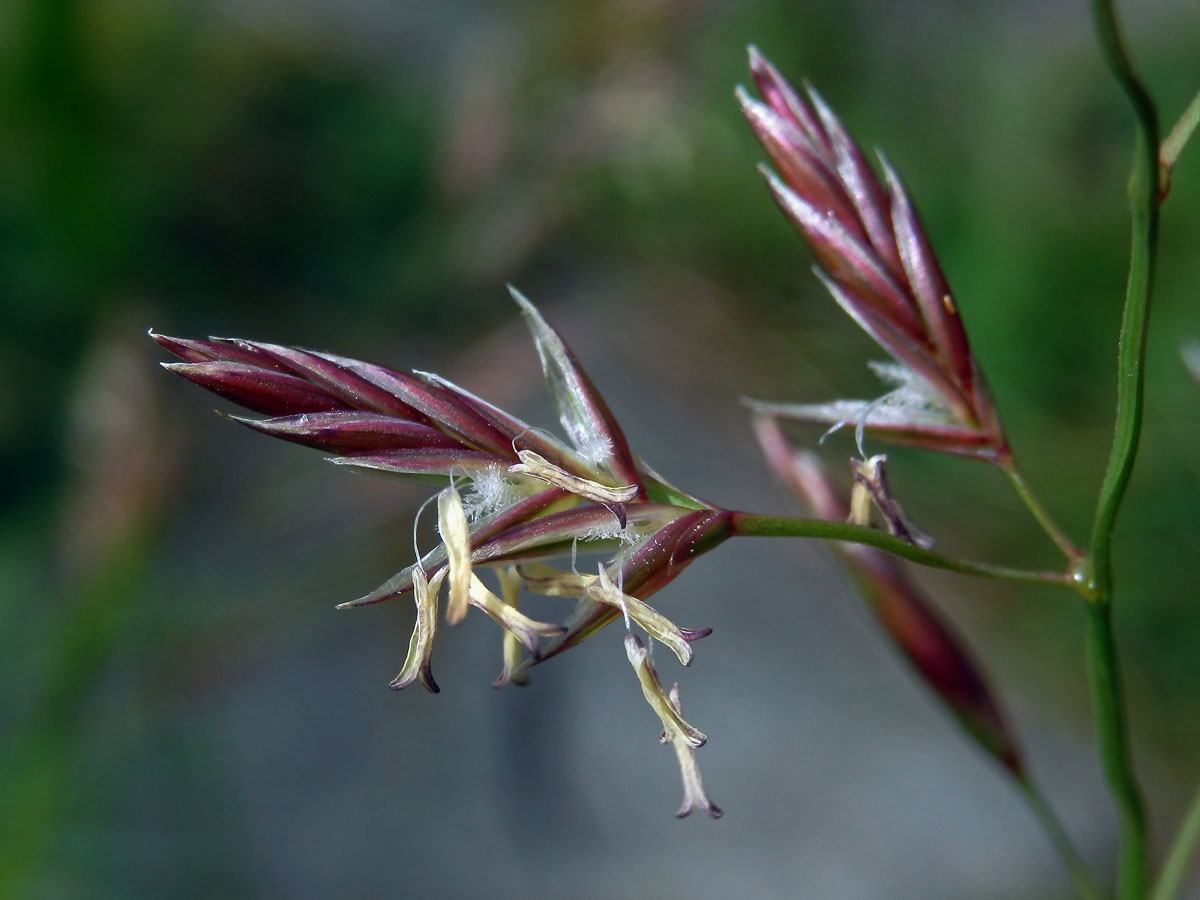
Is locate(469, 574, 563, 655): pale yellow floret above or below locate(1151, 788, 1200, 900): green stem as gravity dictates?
above

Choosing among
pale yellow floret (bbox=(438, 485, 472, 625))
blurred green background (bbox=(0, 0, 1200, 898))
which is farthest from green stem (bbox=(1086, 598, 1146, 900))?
blurred green background (bbox=(0, 0, 1200, 898))

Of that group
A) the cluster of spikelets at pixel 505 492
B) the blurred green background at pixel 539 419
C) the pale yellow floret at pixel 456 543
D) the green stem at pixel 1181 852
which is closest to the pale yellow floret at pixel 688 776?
the cluster of spikelets at pixel 505 492

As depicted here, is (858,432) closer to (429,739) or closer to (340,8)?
(429,739)

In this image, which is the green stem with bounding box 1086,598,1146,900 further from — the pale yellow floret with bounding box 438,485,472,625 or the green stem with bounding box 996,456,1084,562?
the pale yellow floret with bounding box 438,485,472,625

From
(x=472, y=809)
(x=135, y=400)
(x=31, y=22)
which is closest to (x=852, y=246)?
(x=135, y=400)

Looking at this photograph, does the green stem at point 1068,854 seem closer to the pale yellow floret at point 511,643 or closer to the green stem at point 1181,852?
the green stem at point 1181,852

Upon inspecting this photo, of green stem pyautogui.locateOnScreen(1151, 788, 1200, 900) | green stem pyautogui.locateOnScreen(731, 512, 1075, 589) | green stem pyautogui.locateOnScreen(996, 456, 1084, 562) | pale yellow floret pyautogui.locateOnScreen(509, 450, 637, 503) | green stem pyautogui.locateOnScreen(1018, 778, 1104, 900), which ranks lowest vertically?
green stem pyautogui.locateOnScreen(1018, 778, 1104, 900)
